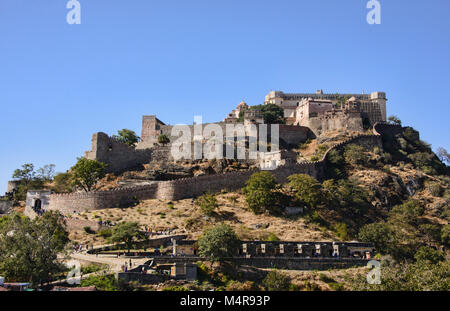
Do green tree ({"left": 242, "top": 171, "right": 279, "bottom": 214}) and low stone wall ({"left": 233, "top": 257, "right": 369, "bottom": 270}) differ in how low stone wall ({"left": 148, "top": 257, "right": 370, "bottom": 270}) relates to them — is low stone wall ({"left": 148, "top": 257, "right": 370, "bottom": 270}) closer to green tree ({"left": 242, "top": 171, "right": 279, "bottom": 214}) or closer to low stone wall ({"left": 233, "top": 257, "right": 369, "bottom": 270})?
low stone wall ({"left": 233, "top": 257, "right": 369, "bottom": 270})

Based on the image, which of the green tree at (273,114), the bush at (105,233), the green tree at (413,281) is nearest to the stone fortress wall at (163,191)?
the bush at (105,233)

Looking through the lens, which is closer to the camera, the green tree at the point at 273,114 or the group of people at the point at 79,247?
the group of people at the point at 79,247

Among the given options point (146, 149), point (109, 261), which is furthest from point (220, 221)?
point (146, 149)

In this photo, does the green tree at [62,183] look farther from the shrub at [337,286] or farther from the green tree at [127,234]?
the shrub at [337,286]

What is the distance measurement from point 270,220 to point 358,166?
1862 centimetres

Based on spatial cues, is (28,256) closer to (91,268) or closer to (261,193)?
(91,268)

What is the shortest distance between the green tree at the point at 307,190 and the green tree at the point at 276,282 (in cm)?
1627

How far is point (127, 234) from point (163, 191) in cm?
1273

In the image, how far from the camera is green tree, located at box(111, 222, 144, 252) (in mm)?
39634

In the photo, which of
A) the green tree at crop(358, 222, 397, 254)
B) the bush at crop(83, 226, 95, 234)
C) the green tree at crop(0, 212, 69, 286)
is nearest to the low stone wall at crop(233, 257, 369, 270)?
the green tree at crop(358, 222, 397, 254)

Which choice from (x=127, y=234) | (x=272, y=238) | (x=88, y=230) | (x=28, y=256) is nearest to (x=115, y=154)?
(x=88, y=230)

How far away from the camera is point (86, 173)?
5619cm

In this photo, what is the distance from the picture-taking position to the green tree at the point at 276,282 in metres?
33.6
